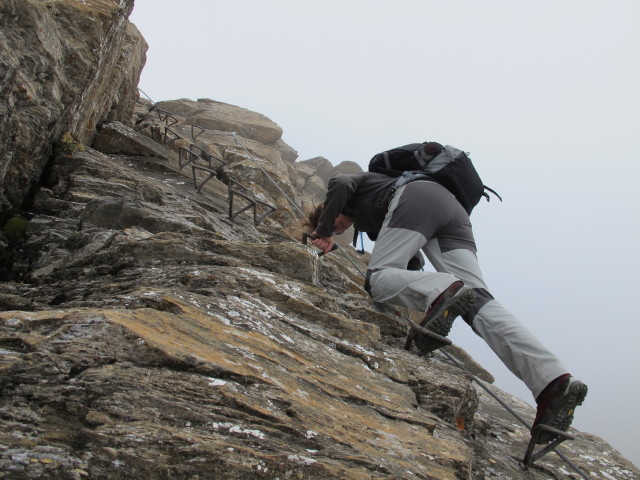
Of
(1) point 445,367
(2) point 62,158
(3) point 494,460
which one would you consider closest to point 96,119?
(2) point 62,158

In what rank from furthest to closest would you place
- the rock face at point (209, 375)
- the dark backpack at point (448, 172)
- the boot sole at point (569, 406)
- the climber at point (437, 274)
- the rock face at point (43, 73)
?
the rock face at point (43, 73)
the dark backpack at point (448, 172)
the climber at point (437, 274)
the boot sole at point (569, 406)
the rock face at point (209, 375)

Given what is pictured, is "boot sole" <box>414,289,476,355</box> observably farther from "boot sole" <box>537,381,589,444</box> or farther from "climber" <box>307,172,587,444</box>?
"boot sole" <box>537,381,589,444</box>

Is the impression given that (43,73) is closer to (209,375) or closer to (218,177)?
(218,177)

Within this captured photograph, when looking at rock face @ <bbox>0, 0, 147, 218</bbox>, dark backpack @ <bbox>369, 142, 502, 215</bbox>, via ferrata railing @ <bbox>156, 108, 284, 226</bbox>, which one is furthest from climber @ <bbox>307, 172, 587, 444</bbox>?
via ferrata railing @ <bbox>156, 108, 284, 226</bbox>

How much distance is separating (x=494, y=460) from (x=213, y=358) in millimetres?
3271

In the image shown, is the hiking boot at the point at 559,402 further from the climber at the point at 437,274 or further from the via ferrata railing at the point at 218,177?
the via ferrata railing at the point at 218,177

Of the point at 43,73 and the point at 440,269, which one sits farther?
the point at 43,73

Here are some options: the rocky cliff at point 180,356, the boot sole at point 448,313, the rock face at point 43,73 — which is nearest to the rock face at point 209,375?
the rocky cliff at point 180,356

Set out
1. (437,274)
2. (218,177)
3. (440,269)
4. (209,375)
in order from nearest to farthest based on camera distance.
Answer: (209,375) → (437,274) → (440,269) → (218,177)

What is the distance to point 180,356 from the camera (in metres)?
3.39

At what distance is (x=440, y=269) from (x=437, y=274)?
786mm

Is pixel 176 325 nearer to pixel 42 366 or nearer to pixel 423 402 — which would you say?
pixel 42 366

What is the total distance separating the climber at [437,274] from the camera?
4551 millimetres

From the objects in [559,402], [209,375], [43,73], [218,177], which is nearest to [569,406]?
[559,402]
